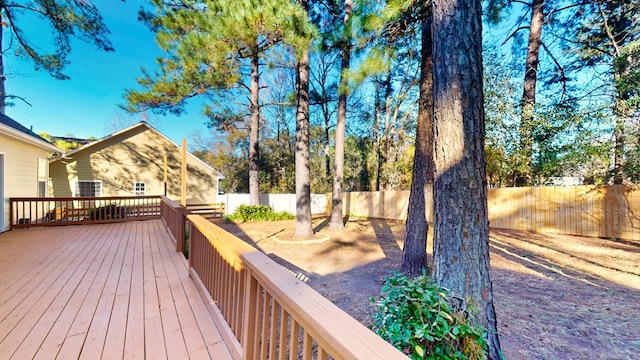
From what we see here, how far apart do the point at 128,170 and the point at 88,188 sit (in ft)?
5.64

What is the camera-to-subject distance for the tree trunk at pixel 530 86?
769 cm

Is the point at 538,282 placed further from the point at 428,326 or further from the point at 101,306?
the point at 101,306

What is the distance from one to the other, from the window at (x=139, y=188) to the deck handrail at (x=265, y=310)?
39.4ft

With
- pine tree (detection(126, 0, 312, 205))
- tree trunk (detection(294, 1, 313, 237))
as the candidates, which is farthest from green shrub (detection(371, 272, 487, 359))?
pine tree (detection(126, 0, 312, 205))

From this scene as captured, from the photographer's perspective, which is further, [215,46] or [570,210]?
[570,210]

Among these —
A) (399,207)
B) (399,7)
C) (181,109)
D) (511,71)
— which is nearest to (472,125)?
(399,7)

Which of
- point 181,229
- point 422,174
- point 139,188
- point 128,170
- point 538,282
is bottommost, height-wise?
point 538,282

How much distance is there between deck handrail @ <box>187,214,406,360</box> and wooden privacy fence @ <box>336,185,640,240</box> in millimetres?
6757

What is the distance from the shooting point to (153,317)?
234 centimetres

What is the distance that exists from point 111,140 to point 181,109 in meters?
4.86

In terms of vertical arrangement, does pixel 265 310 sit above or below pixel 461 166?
below

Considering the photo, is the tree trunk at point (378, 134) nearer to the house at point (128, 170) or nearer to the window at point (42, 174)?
the house at point (128, 170)

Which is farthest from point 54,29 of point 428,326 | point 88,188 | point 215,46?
point 428,326

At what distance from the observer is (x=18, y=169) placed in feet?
21.4
